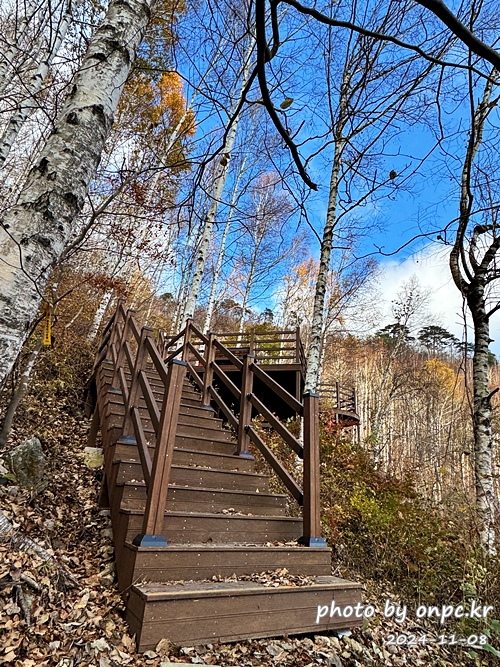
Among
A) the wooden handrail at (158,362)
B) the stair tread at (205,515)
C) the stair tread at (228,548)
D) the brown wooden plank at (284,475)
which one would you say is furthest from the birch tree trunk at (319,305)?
the wooden handrail at (158,362)

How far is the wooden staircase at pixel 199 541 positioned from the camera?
2.17 m

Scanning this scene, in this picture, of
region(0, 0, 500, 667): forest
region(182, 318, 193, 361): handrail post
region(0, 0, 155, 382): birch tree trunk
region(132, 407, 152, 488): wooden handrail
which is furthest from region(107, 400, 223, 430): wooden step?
region(0, 0, 155, 382): birch tree trunk

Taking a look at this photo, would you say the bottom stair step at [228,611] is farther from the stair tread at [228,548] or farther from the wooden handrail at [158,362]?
the wooden handrail at [158,362]

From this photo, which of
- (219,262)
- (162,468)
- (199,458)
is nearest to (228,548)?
(162,468)

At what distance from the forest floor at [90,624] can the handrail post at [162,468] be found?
0.39 m

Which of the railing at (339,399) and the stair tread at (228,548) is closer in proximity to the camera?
the stair tread at (228,548)

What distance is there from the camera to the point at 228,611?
225cm

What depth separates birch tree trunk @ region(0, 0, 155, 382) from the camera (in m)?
1.61

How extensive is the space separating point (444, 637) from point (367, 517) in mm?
1962

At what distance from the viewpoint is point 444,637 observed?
10.4ft

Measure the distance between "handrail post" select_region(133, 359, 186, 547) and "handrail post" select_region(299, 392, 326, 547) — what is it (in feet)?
4.33

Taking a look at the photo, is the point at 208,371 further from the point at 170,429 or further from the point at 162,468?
the point at 162,468

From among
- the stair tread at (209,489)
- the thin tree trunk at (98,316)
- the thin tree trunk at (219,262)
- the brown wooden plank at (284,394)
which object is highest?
the thin tree trunk at (219,262)

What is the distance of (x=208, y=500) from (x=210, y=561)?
72cm
